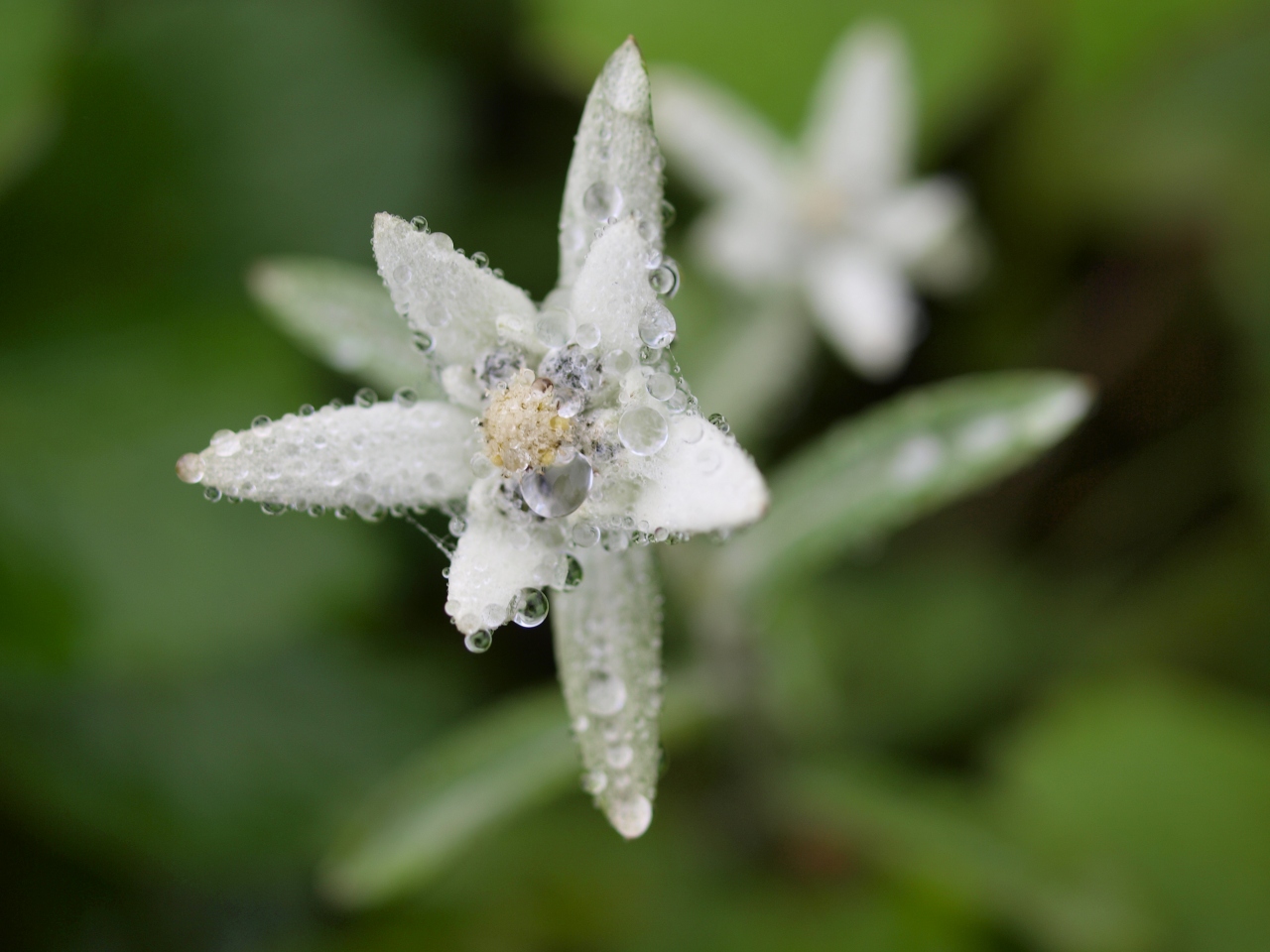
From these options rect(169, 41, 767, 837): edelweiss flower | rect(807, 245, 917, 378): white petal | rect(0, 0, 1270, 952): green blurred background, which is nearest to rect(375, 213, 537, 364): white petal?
rect(169, 41, 767, 837): edelweiss flower

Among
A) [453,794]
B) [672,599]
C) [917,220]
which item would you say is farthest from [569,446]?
[917,220]

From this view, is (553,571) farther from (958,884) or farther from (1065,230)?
(1065,230)

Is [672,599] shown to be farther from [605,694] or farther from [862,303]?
[605,694]

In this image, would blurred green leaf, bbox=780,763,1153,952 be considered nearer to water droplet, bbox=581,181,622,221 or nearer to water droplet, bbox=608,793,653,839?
water droplet, bbox=608,793,653,839

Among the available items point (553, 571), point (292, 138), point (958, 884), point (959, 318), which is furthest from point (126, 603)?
point (959, 318)

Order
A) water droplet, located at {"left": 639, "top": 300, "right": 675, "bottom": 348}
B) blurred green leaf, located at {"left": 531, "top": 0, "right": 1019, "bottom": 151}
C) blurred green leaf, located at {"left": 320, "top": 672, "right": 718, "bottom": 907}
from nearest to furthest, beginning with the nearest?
water droplet, located at {"left": 639, "top": 300, "right": 675, "bottom": 348} < blurred green leaf, located at {"left": 320, "top": 672, "right": 718, "bottom": 907} < blurred green leaf, located at {"left": 531, "top": 0, "right": 1019, "bottom": 151}

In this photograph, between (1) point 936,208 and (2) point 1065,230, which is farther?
(2) point 1065,230
